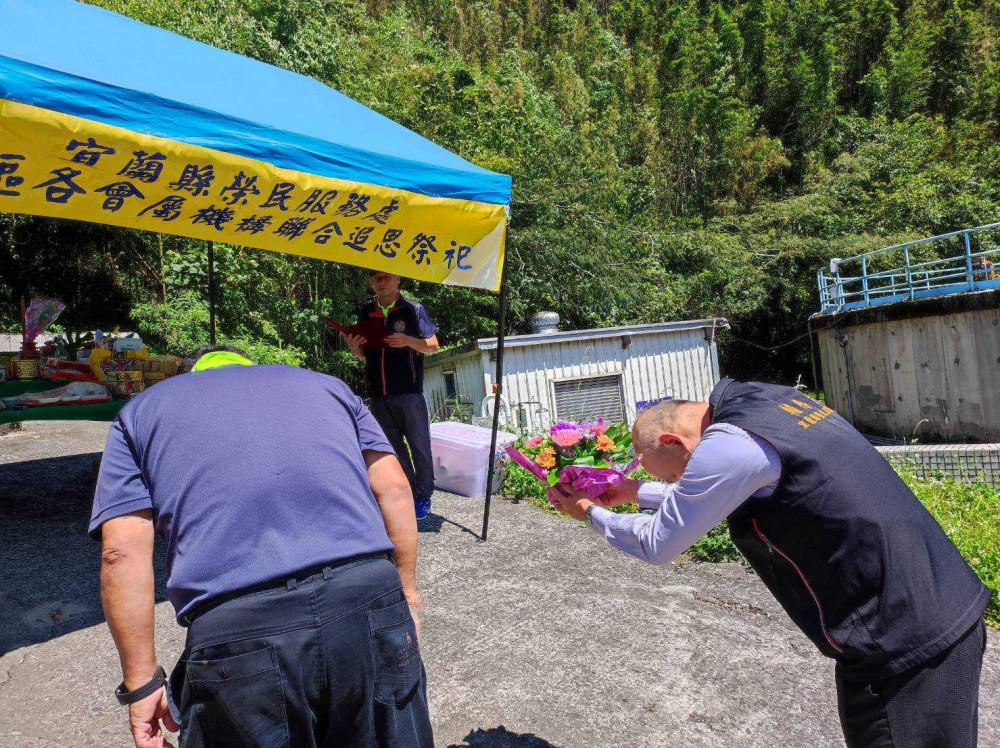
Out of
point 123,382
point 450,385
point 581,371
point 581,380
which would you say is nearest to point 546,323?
point 581,371

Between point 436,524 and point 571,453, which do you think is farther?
point 436,524

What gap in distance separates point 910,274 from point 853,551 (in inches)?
663

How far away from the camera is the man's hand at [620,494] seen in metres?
2.60

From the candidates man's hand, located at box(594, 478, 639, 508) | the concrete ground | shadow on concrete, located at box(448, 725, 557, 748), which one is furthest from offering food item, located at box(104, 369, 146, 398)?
man's hand, located at box(594, 478, 639, 508)

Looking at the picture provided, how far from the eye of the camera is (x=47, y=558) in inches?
193

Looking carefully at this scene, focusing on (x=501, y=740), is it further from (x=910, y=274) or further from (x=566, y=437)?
(x=910, y=274)

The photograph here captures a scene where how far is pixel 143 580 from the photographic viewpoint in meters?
1.92

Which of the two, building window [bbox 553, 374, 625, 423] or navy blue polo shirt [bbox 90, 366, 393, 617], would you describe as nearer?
navy blue polo shirt [bbox 90, 366, 393, 617]

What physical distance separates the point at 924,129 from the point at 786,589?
37362mm

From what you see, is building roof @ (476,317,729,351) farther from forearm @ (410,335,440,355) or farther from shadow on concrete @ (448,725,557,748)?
shadow on concrete @ (448,725,557,748)

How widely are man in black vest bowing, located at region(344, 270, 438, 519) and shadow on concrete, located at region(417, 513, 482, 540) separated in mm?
110

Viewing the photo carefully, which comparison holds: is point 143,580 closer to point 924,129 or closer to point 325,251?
point 325,251

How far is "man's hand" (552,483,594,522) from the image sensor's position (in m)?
2.48

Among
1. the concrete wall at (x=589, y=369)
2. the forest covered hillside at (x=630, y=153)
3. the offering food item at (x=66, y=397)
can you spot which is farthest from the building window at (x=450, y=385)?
the offering food item at (x=66, y=397)
